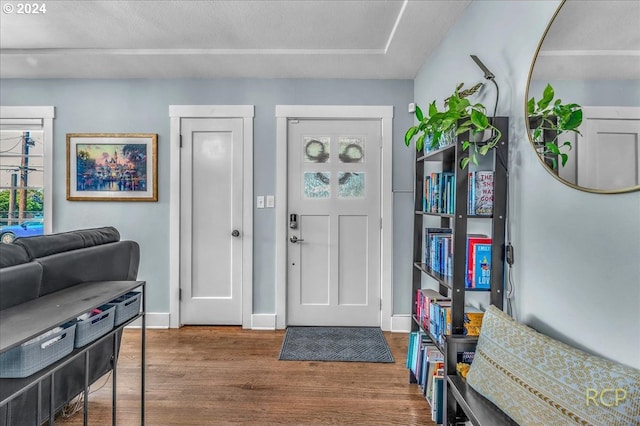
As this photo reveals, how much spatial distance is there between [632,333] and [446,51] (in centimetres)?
198

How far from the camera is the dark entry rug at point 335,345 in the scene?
7.96 ft

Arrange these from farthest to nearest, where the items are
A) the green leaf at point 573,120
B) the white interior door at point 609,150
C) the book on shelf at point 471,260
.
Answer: the book on shelf at point 471,260 → the green leaf at point 573,120 → the white interior door at point 609,150

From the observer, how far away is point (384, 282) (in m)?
3.00

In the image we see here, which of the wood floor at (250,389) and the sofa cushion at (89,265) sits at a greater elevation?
the sofa cushion at (89,265)

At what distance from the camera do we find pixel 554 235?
127cm

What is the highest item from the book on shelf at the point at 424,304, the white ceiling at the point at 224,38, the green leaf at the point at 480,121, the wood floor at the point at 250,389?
the white ceiling at the point at 224,38

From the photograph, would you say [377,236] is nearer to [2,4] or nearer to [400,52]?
[400,52]

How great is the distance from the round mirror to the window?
12.6ft

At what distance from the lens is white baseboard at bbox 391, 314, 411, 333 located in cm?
296

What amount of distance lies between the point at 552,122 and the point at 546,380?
0.92m

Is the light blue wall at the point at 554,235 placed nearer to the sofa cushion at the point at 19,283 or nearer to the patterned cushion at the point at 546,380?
the patterned cushion at the point at 546,380

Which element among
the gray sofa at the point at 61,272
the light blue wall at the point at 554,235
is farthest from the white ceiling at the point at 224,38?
the gray sofa at the point at 61,272

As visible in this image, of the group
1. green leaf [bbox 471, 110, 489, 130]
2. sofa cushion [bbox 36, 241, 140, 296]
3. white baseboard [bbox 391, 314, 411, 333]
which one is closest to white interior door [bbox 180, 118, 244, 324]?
sofa cushion [bbox 36, 241, 140, 296]

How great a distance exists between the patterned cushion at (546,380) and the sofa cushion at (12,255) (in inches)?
72.3
